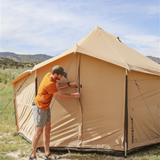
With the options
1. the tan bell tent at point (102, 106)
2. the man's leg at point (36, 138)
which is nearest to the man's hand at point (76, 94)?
the tan bell tent at point (102, 106)

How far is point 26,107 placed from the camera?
6.68 m

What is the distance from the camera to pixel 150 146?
19.4 feet

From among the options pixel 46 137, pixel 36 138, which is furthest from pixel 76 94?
pixel 36 138

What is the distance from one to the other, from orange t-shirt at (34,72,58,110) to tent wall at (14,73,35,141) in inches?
50.7

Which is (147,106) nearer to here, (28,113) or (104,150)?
(104,150)

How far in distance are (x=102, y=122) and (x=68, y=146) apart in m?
0.97

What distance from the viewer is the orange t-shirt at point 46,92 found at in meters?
4.90

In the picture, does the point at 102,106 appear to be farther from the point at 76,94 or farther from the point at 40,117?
the point at 40,117

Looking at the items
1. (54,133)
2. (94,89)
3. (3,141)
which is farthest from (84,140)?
(3,141)

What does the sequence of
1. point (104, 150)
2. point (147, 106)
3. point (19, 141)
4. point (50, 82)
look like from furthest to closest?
point (19, 141) < point (147, 106) < point (104, 150) < point (50, 82)

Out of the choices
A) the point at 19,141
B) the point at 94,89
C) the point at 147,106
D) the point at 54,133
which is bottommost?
the point at 19,141

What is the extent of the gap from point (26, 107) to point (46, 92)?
1906 millimetres

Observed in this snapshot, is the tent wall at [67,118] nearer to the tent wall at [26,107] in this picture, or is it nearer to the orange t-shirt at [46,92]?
the orange t-shirt at [46,92]

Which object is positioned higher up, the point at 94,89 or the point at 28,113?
the point at 94,89
